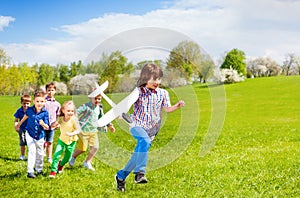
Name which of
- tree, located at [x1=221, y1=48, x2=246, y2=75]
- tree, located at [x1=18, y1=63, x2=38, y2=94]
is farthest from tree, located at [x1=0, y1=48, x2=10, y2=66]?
tree, located at [x1=221, y1=48, x2=246, y2=75]

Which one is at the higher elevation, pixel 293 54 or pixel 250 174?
pixel 293 54

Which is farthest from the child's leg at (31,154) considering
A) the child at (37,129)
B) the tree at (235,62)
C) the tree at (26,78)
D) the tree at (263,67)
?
the tree at (263,67)

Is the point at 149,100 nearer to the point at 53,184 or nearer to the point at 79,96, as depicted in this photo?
the point at 79,96

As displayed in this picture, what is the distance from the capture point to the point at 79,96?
20.9 ft

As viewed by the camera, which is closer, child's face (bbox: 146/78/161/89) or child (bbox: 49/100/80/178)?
child's face (bbox: 146/78/161/89)

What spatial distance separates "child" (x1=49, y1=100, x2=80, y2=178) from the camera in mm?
7477

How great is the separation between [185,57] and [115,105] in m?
1.35

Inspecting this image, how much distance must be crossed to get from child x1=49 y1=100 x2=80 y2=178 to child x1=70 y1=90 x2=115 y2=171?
22 centimetres

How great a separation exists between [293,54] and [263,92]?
133 feet

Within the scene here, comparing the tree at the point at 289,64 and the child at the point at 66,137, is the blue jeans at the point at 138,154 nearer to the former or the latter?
the child at the point at 66,137

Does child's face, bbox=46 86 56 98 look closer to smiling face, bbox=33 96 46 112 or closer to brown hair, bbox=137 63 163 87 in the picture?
smiling face, bbox=33 96 46 112

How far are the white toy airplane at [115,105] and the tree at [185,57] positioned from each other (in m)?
0.75

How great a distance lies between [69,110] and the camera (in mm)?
7703

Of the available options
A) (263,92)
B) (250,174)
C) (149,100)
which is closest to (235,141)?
(250,174)
